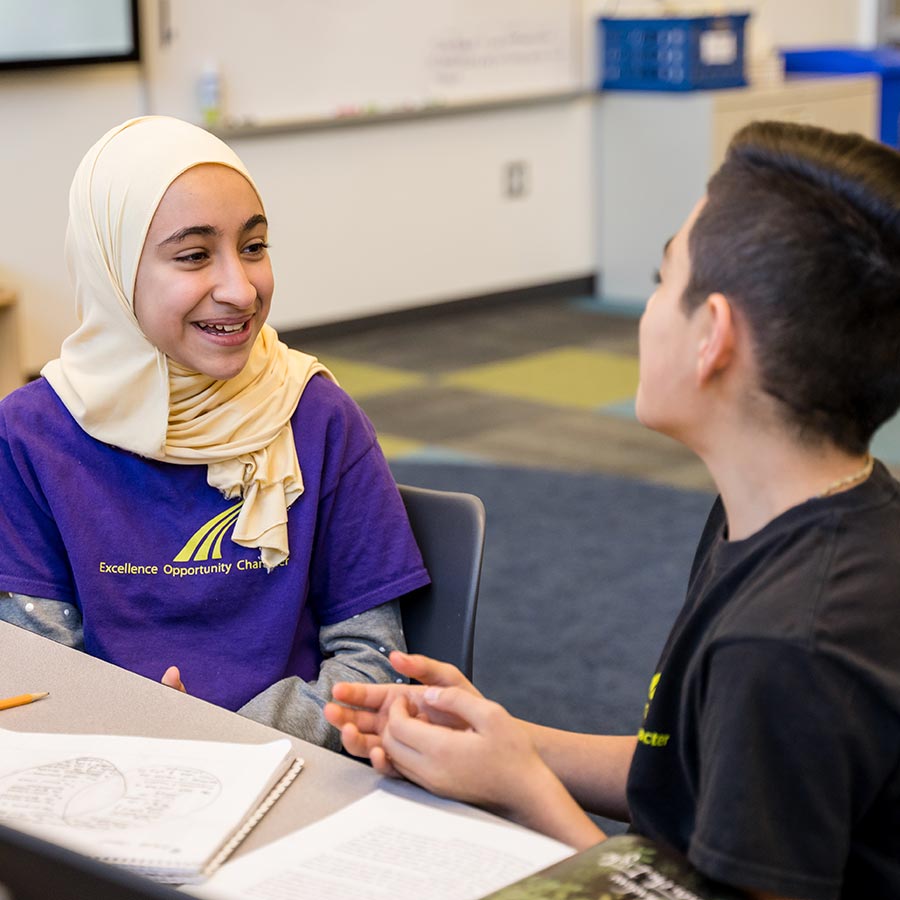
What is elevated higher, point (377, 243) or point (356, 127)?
point (356, 127)

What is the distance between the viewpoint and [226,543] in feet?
5.12

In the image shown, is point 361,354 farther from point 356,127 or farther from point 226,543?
point 226,543

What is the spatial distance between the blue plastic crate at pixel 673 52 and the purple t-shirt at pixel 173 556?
4913mm

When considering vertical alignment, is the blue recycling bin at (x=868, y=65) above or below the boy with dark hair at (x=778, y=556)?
above

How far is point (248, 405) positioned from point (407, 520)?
0.22 metres

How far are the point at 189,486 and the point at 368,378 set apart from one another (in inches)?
140

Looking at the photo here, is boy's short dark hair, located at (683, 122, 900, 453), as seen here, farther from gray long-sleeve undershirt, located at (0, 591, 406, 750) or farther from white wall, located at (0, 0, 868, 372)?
white wall, located at (0, 0, 868, 372)

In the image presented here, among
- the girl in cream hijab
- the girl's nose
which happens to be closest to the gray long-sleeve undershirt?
the girl in cream hijab

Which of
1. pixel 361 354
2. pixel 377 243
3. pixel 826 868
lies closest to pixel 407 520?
pixel 826 868

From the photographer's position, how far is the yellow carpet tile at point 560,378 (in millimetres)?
4949

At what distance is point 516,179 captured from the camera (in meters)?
6.25

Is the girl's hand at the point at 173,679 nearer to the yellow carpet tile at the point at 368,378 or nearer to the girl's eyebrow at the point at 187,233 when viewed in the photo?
the girl's eyebrow at the point at 187,233

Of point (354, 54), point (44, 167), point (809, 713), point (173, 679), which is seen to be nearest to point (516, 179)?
point (354, 54)

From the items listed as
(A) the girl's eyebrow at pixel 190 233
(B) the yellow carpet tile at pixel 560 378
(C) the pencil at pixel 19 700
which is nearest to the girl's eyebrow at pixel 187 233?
(A) the girl's eyebrow at pixel 190 233
